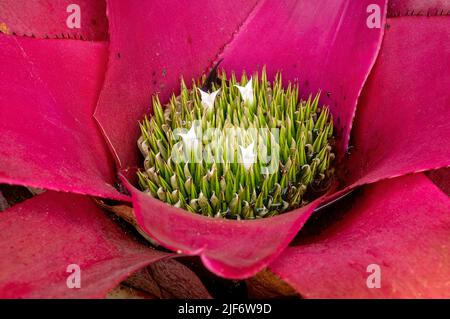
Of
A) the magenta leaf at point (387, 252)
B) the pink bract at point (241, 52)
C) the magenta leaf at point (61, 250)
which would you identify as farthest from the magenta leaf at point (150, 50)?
the magenta leaf at point (387, 252)

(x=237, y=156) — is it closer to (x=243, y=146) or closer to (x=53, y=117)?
(x=243, y=146)

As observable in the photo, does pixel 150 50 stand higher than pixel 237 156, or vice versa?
pixel 150 50

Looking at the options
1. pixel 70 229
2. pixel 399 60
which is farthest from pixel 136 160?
pixel 399 60

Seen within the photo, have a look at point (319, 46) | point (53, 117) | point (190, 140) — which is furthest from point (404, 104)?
point (53, 117)

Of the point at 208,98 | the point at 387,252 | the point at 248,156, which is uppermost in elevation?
the point at 208,98

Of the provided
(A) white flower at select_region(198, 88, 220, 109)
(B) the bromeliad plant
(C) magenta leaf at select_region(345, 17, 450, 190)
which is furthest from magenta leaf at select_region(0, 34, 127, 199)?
(C) magenta leaf at select_region(345, 17, 450, 190)

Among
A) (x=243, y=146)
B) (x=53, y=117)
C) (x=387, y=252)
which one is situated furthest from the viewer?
(x=243, y=146)
